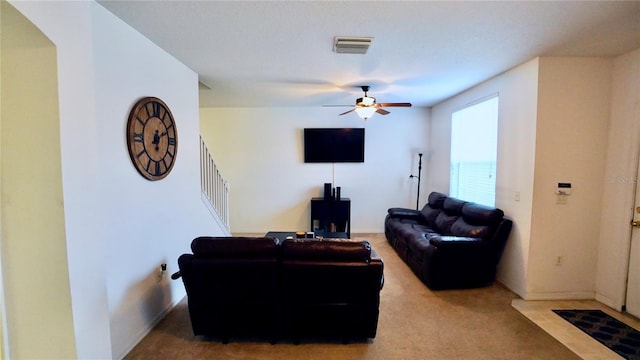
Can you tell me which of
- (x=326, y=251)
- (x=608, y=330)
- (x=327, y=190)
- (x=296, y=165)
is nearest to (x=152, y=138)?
(x=326, y=251)

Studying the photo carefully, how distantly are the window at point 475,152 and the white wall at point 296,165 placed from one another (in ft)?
3.46

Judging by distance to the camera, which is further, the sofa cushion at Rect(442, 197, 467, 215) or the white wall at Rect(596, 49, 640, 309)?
the sofa cushion at Rect(442, 197, 467, 215)

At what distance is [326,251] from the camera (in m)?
2.21

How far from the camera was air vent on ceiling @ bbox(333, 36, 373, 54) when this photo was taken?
2449 mm

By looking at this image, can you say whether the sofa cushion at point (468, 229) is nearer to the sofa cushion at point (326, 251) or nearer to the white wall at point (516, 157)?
the white wall at point (516, 157)

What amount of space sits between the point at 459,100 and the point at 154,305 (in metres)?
5.18

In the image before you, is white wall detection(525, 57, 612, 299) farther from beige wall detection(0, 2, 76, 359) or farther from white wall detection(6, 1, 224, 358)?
beige wall detection(0, 2, 76, 359)

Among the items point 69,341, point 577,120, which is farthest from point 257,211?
point 577,120

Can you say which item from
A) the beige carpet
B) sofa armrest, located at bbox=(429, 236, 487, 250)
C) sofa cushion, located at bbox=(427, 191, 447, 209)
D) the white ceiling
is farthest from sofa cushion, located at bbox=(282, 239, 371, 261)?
sofa cushion, located at bbox=(427, 191, 447, 209)

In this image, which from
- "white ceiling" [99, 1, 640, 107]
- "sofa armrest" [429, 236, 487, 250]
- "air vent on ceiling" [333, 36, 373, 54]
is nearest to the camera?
"white ceiling" [99, 1, 640, 107]

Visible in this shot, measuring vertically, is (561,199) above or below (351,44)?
below

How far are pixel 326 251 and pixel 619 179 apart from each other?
10.8ft

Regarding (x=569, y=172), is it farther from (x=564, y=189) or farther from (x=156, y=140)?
(x=156, y=140)

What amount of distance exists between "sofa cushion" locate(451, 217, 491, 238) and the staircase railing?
3.50 metres
